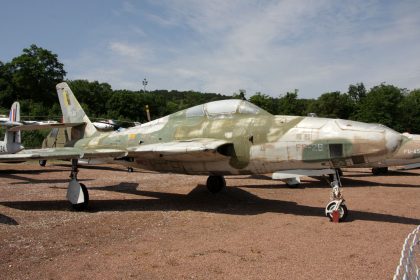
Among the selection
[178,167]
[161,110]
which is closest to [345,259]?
[178,167]

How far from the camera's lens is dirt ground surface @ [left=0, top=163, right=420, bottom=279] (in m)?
5.32

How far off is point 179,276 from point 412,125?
286 feet

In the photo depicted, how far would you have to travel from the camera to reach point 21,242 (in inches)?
265

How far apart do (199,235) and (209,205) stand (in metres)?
3.42

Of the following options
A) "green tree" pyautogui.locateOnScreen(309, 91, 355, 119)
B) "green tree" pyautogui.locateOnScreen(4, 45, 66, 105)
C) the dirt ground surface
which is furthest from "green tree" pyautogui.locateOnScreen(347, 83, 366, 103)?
the dirt ground surface

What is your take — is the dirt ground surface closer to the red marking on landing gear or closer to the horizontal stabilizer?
the red marking on landing gear

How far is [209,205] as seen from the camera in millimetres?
10734

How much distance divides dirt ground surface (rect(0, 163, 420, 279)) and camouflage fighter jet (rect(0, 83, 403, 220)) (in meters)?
1.10

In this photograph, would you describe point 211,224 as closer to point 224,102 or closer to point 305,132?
point 305,132

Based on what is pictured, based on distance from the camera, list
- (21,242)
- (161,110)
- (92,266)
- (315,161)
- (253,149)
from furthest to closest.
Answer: (161,110) → (253,149) → (315,161) → (21,242) → (92,266)

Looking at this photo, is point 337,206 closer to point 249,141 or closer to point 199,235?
point 249,141

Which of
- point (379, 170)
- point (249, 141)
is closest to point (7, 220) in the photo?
point (249, 141)

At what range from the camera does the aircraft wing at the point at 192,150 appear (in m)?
9.08

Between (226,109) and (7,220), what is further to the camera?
(226,109)
